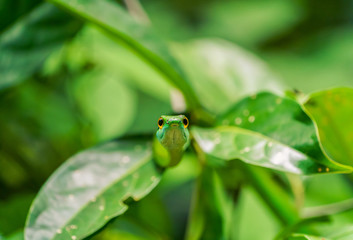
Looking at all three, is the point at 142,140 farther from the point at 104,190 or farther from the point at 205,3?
the point at 205,3

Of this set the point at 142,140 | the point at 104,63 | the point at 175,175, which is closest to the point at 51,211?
the point at 142,140

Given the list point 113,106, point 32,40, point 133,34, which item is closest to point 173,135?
point 133,34

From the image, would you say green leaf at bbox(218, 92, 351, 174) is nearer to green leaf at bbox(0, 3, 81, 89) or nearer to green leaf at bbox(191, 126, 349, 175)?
green leaf at bbox(191, 126, 349, 175)

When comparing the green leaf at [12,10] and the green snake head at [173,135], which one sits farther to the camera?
the green leaf at [12,10]

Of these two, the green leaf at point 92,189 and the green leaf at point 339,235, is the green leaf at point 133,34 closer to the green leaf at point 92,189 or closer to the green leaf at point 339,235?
the green leaf at point 92,189

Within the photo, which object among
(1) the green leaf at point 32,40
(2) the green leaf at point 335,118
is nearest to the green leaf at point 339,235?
(2) the green leaf at point 335,118

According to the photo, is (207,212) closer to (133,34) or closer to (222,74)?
(133,34)

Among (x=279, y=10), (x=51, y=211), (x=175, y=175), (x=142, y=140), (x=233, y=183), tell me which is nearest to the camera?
(x=51, y=211)
